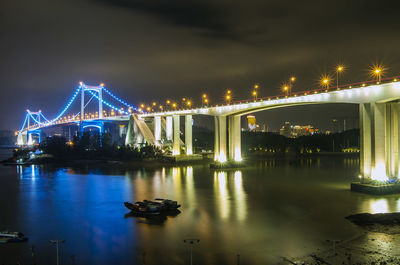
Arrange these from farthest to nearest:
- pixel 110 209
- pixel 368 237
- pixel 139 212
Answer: pixel 110 209, pixel 139 212, pixel 368 237

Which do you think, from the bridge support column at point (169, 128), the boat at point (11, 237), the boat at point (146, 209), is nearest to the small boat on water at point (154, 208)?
the boat at point (146, 209)

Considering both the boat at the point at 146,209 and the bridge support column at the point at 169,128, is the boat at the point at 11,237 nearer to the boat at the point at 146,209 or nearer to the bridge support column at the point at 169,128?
the boat at the point at 146,209

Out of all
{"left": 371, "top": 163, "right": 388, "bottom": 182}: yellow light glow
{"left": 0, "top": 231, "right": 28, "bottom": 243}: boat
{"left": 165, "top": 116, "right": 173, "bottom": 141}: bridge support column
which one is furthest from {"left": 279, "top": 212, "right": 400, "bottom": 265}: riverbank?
{"left": 165, "top": 116, "right": 173, "bottom": 141}: bridge support column

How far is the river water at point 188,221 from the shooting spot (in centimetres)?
816

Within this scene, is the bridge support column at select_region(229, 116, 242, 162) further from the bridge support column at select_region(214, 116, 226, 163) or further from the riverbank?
the riverbank

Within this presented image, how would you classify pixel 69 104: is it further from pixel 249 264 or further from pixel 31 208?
pixel 249 264

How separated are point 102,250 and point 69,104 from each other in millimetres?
60199

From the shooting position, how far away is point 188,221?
1123 centimetres

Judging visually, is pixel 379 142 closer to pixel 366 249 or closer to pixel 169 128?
pixel 366 249

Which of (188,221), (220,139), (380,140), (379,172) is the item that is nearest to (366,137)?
(380,140)

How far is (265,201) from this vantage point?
14.5 metres

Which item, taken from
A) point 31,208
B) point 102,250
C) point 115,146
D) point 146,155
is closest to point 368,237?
point 102,250

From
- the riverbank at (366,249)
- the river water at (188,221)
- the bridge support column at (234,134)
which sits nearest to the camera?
the riverbank at (366,249)

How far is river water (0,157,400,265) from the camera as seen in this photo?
816 cm
